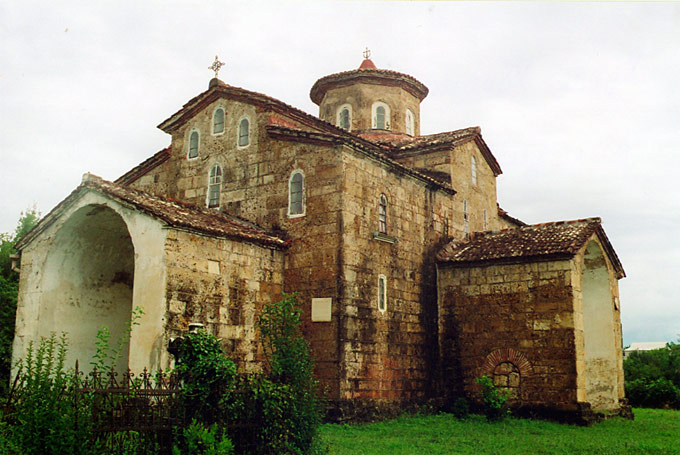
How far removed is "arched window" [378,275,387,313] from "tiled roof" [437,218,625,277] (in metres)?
2.85

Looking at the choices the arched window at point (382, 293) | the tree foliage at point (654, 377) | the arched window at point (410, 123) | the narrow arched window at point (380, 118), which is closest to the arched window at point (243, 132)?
the arched window at point (382, 293)

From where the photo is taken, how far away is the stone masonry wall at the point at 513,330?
1686 cm

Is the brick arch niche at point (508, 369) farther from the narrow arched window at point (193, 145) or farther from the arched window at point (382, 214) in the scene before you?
the narrow arched window at point (193, 145)

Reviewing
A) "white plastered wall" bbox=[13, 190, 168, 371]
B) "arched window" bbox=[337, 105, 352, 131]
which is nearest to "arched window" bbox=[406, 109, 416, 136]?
"arched window" bbox=[337, 105, 352, 131]

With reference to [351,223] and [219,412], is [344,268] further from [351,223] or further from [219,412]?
[219,412]

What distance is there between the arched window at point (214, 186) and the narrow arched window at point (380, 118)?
7.58m

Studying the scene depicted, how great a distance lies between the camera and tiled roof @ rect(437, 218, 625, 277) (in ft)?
57.6

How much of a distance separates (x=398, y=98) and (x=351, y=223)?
980 cm

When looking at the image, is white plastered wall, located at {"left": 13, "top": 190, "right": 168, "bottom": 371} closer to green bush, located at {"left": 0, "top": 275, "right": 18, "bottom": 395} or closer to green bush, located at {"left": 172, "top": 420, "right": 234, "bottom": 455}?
green bush, located at {"left": 172, "top": 420, "right": 234, "bottom": 455}

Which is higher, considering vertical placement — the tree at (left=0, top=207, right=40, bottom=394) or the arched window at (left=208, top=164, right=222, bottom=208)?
the arched window at (left=208, top=164, right=222, bottom=208)

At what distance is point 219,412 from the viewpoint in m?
9.85

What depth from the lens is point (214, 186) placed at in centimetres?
1884

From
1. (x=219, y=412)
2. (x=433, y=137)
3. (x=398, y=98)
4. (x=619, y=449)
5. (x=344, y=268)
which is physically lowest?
(x=619, y=449)

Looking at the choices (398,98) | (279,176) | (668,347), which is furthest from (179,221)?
(668,347)
